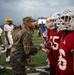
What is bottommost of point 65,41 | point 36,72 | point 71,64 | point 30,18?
point 36,72

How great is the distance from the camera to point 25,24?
18.1 ft

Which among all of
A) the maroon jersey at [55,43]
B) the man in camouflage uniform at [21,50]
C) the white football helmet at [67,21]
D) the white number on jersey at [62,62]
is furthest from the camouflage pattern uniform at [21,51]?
the white number on jersey at [62,62]

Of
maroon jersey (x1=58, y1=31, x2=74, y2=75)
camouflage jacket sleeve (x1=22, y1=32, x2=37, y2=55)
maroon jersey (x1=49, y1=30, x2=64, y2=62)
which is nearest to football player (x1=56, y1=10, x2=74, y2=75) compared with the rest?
maroon jersey (x1=58, y1=31, x2=74, y2=75)

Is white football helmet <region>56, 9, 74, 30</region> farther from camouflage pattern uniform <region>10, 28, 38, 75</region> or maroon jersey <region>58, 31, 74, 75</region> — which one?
camouflage pattern uniform <region>10, 28, 38, 75</region>

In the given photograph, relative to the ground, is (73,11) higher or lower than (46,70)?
higher

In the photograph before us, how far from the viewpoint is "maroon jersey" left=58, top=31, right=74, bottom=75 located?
4402mm

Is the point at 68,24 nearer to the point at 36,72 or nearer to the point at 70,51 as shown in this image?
the point at 70,51

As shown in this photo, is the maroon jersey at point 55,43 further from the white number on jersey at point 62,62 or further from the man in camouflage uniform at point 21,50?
the white number on jersey at point 62,62

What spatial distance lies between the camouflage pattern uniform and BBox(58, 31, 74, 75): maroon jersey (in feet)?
2.92

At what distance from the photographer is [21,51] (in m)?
5.46

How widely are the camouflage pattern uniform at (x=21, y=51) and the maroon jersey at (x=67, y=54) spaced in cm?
89

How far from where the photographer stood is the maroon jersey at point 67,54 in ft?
14.4

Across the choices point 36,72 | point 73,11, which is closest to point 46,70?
point 36,72

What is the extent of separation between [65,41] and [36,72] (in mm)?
4331
